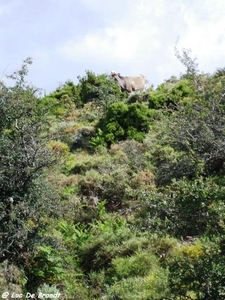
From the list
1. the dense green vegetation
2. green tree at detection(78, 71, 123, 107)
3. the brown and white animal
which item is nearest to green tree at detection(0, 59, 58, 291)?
the dense green vegetation

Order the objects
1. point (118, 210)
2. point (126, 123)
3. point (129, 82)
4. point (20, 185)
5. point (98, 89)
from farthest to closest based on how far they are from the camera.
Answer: point (129, 82) → point (98, 89) → point (126, 123) → point (118, 210) → point (20, 185)

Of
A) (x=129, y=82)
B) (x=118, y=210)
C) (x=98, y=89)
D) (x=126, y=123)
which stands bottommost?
(x=118, y=210)

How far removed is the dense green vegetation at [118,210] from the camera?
24.2 ft

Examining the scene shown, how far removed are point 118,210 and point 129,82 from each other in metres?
16.0

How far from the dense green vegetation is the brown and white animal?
11.2 metres

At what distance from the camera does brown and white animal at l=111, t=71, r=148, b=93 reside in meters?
26.8

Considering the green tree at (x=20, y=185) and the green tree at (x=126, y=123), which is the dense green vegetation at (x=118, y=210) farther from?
the green tree at (x=126, y=123)

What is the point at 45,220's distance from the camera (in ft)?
31.5

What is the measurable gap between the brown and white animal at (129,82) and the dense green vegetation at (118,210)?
1118cm

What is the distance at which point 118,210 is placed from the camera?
Answer: 12336 millimetres

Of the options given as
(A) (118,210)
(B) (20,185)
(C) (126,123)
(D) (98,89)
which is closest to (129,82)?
(D) (98,89)

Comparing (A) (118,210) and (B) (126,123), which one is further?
(B) (126,123)

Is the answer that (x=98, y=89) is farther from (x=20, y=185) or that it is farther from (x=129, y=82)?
(x=20, y=185)

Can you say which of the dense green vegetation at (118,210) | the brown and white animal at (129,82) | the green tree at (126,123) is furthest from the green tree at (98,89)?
the dense green vegetation at (118,210)
